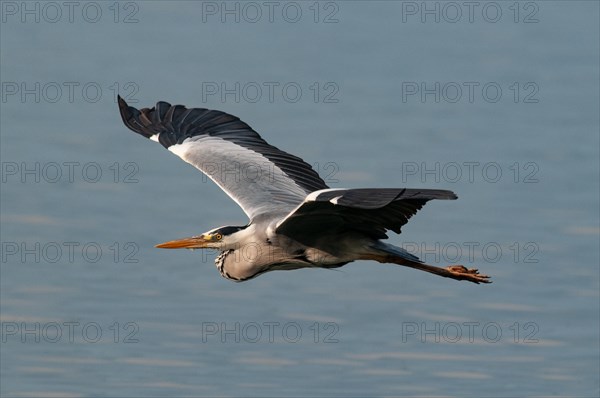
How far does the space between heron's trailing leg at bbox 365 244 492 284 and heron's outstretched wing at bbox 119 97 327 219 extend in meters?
0.77

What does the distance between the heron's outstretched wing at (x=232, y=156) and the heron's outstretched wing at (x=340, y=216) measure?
0.62m

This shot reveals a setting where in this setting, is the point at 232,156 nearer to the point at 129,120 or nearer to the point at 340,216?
the point at 129,120

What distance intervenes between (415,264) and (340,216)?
1179 mm

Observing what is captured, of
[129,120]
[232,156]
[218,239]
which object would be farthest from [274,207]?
[129,120]

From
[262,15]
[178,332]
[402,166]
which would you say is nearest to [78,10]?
[262,15]

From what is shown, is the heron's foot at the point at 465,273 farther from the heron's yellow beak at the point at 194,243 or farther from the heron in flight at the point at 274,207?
the heron's yellow beak at the point at 194,243

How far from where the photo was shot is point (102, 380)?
1363 cm

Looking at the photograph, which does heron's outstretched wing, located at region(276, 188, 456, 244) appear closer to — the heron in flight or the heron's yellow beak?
the heron in flight

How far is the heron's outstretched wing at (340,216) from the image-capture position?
986 cm

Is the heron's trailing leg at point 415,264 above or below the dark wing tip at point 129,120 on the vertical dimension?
below

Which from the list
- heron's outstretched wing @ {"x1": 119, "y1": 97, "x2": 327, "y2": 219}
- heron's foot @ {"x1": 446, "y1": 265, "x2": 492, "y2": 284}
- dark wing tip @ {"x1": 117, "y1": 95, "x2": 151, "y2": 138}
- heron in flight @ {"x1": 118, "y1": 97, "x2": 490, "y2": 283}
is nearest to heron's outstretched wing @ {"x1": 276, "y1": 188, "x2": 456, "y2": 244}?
heron in flight @ {"x1": 118, "y1": 97, "x2": 490, "y2": 283}

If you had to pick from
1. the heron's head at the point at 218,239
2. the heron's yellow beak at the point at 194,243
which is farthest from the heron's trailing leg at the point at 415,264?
the heron's yellow beak at the point at 194,243

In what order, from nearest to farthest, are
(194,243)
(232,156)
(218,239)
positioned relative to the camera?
1. (218,239)
2. (194,243)
3. (232,156)

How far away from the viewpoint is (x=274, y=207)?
12.0m
